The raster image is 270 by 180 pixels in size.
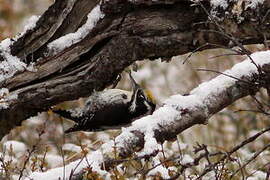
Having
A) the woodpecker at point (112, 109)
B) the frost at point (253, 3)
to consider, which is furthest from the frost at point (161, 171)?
the frost at point (253, 3)

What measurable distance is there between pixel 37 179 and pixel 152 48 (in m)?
1.03

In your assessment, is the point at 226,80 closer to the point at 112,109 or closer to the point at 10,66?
the point at 112,109

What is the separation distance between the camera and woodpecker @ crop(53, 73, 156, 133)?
4.57m

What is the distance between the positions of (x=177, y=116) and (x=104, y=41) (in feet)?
2.41

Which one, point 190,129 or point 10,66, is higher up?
point 10,66

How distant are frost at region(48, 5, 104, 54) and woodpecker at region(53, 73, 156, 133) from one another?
34 cm

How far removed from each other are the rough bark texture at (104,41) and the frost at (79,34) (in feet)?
0.09

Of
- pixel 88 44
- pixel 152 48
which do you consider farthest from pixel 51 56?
pixel 152 48

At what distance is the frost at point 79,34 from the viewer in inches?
177

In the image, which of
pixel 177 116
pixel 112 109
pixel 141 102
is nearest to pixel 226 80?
pixel 177 116

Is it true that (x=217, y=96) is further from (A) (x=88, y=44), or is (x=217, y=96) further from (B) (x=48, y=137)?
(B) (x=48, y=137)

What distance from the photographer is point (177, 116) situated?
13.4ft

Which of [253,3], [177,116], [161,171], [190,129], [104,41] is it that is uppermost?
[104,41]

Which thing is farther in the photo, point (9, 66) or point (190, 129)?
point (190, 129)
